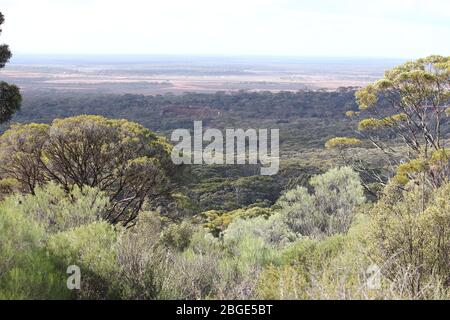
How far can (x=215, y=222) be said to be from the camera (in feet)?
93.8

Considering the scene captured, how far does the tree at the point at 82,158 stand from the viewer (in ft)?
50.4

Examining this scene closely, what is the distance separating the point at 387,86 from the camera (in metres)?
15.8

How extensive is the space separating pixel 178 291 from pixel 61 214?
436 cm

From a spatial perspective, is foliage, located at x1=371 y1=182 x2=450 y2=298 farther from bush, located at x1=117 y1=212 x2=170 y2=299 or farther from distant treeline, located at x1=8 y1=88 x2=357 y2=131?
distant treeline, located at x1=8 y1=88 x2=357 y2=131

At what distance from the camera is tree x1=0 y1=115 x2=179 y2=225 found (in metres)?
15.4

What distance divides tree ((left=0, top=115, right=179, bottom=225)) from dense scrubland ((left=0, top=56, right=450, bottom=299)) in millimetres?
42

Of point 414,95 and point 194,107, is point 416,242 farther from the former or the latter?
point 194,107

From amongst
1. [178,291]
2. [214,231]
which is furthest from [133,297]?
[214,231]

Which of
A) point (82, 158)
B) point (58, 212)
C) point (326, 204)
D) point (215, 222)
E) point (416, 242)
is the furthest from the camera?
point (215, 222)

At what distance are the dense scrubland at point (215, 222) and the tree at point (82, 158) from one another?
0.14 feet

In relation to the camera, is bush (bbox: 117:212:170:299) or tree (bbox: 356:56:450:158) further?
tree (bbox: 356:56:450:158)

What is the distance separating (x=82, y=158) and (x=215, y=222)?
46.4ft

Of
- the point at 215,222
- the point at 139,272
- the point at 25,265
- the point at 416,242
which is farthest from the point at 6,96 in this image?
the point at 215,222

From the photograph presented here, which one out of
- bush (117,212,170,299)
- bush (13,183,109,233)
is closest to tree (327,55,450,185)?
bush (13,183,109,233)
